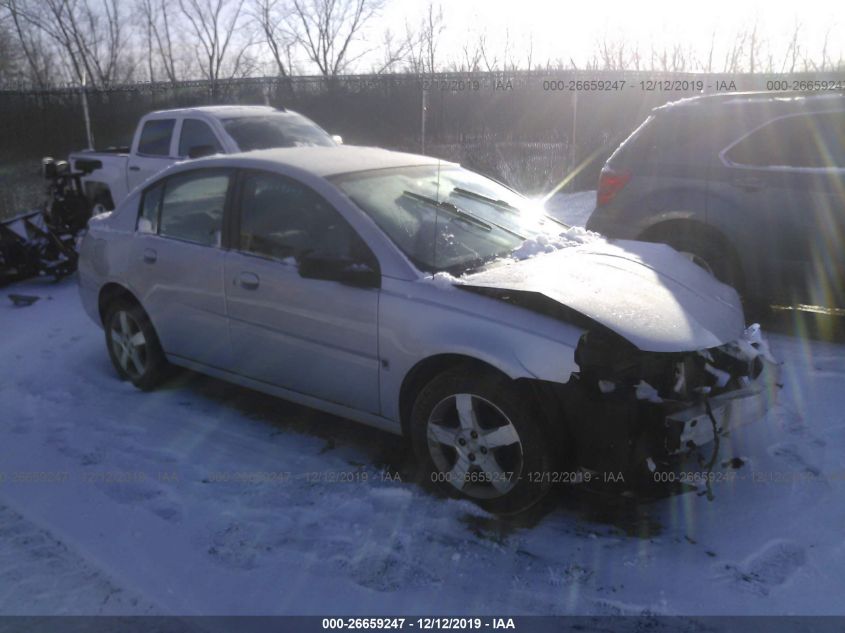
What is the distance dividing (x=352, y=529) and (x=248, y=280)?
156 cm

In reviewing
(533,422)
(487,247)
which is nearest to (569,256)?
(487,247)

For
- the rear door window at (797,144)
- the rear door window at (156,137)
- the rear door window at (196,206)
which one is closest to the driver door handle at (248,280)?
the rear door window at (196,206)

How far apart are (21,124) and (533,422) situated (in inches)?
828

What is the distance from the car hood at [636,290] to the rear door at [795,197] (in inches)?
62.6

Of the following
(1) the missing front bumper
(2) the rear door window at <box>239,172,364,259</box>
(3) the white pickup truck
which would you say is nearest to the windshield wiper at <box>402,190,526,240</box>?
(2) the rear door window at <box>239,172,364,259</box>

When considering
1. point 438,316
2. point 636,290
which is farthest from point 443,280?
point 636,290

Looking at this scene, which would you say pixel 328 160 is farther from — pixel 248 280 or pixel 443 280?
pixel 443 280

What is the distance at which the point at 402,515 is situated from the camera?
131 inches

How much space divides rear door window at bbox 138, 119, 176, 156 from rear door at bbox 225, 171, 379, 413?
5.84m

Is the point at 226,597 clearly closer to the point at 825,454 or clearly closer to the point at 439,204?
the point at 439,204

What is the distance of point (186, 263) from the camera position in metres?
4.40

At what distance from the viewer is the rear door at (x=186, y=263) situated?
4.27m

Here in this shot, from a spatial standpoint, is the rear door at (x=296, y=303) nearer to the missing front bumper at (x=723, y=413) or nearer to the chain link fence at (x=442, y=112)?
the missing front bumper at (x=723, y=413)

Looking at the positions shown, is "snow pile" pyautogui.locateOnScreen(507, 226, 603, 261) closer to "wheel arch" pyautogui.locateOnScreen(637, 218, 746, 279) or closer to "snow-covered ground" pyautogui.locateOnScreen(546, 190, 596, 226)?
"wheel arch" pyautogui.locateOnScreen(637, 218, 746, 279)
